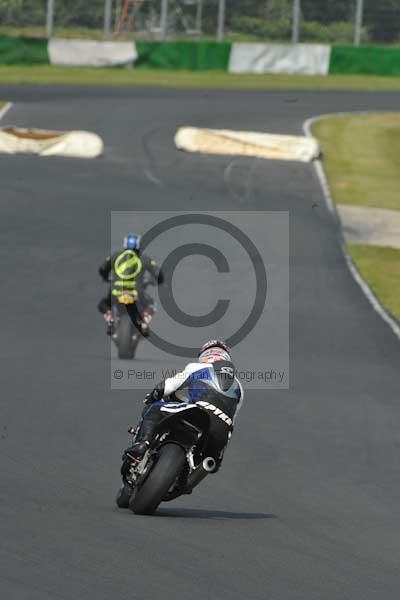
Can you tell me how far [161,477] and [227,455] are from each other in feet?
12.7

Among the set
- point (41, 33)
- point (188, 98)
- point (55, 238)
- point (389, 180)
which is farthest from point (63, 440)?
point (41, 33)

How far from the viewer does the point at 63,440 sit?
39.8ft

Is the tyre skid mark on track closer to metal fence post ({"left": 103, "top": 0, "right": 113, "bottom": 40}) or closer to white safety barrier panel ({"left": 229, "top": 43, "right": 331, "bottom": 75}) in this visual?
white safety barrier panel ({"left": 229, "top": 43, "right": 331, "bottom": 75})

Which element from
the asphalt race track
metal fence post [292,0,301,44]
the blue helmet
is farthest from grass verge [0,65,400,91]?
the blue helmet

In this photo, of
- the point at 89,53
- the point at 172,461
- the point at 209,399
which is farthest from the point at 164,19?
the point at 172,461

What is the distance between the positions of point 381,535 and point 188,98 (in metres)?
42.2

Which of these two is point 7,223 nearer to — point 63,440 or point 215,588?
point 63,440

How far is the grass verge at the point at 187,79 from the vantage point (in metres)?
53.9

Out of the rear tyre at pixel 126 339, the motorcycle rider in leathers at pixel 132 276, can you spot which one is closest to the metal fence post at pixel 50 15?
the motorcycle rider in leathers at pixel 132 276

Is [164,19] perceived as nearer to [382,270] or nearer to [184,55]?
[184,55]

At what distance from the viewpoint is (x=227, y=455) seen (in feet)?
41.5

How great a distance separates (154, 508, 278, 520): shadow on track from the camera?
947cm

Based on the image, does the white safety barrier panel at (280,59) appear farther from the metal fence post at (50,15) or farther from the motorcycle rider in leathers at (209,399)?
the motorcycle rider in leathers at (209,399)

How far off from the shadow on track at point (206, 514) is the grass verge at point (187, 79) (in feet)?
145
